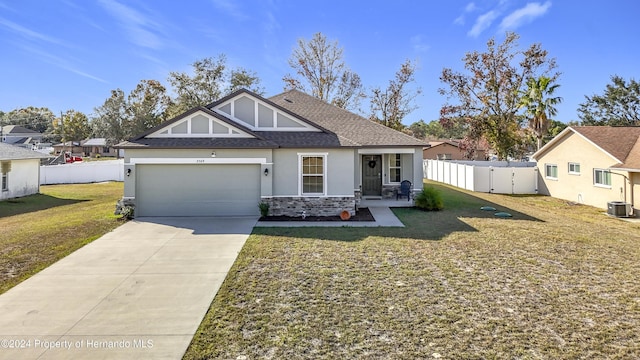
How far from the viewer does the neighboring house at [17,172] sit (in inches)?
702

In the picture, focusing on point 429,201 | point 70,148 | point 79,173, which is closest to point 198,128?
point 429,201

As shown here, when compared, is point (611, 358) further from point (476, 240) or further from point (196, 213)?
point (196, 213)

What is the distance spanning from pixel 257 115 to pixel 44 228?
8.35 metres

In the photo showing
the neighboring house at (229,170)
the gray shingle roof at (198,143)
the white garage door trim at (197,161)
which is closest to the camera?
the gray shingle roof at (198,143)

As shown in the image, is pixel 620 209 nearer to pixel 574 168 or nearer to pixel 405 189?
pixel 574 168

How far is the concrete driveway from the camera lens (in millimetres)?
4250

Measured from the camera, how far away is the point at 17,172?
18797 millimetres

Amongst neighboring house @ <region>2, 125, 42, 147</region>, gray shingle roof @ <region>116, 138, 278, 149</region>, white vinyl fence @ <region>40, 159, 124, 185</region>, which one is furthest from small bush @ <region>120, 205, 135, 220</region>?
neighboring house @ <region>2, 125, 42, 147</region>

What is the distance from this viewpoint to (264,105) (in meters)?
13.8

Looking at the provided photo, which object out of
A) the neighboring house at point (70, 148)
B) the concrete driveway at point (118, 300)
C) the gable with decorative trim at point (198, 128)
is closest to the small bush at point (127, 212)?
the concrete driveway at point (118, 300)

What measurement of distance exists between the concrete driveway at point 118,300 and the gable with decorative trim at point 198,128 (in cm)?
470

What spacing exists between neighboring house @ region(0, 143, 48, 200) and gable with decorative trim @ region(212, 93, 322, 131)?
44.8 feet

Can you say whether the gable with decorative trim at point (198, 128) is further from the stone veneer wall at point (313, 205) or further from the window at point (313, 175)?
the stone veneer wall at point (313, 205)

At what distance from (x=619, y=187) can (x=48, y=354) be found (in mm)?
19646
